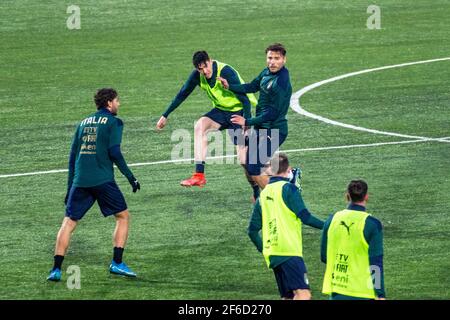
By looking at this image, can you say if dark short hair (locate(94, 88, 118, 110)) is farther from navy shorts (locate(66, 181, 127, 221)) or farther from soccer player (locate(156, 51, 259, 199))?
soccer player (locate(156, 51, 259, 199))

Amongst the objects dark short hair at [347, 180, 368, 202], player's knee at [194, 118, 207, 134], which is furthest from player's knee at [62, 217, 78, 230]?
dark short hair at [347, 180, 368, 202]

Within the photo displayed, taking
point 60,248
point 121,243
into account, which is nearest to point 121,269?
point 121,243

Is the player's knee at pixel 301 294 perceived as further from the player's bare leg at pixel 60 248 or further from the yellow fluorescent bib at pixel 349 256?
the player's bare leg at pixel 60 248

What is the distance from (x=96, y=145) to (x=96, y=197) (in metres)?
0.76

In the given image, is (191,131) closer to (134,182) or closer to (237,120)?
(237,120)

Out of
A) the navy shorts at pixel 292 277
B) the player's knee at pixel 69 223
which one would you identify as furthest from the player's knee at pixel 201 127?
the navy shorts at pixel 292 277

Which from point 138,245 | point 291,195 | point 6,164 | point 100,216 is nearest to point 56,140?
point 6,164

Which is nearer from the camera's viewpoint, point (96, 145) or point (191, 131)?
point (96, 145)

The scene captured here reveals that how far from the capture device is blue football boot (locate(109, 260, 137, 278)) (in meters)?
17.8

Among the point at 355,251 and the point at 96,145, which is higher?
the point at 96,145

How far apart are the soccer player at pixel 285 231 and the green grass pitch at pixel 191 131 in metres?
1.85

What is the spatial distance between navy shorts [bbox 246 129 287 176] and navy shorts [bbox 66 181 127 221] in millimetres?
3355

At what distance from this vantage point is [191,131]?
90.0 ft

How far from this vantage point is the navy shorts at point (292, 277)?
587 inches
